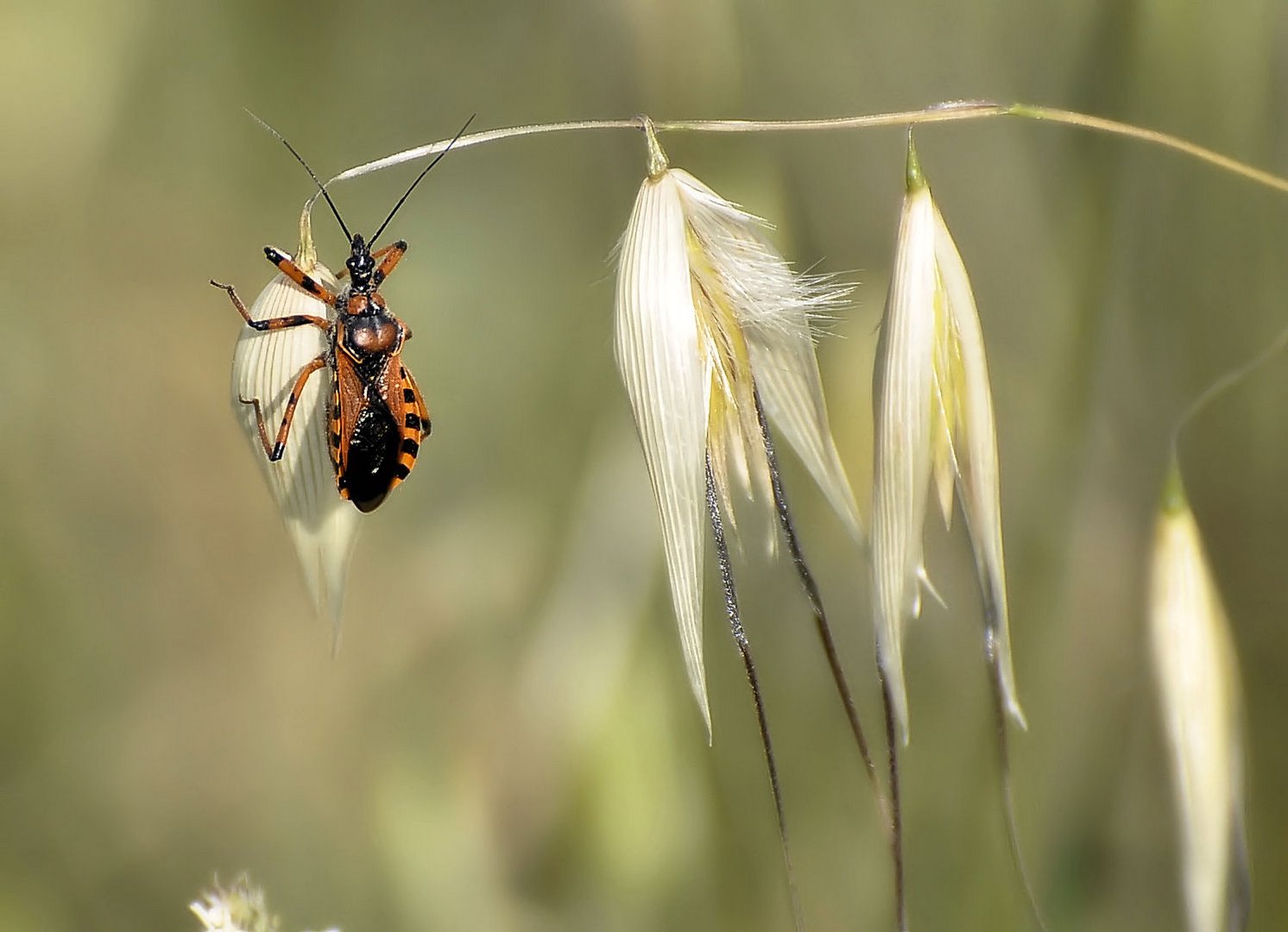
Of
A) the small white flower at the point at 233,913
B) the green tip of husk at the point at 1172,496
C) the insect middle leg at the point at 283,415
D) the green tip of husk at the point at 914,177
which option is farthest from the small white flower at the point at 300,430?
the green tip of husk at the point at 1172,496

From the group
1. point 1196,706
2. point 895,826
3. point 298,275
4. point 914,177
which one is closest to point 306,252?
point 298,275

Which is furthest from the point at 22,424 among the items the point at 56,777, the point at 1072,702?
the point at 1072,702

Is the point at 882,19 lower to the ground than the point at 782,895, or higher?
higher

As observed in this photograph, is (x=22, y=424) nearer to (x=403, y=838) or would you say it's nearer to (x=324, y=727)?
(x=324, y=727)

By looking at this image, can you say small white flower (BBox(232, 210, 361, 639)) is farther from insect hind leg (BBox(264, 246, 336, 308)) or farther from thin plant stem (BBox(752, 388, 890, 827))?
thin plant stem (BBox(752, 388, 890, 827))

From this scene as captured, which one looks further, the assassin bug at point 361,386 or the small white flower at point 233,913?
the assassin bug at point 361,386

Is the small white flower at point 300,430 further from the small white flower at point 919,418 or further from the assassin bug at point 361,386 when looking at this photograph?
the small white flower at point 919,418

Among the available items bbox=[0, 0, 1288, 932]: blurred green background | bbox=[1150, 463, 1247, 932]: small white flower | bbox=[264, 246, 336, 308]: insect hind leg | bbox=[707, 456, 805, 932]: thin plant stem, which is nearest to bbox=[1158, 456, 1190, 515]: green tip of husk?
bbox=[1150, 463, 1247, 932]: small white flower
